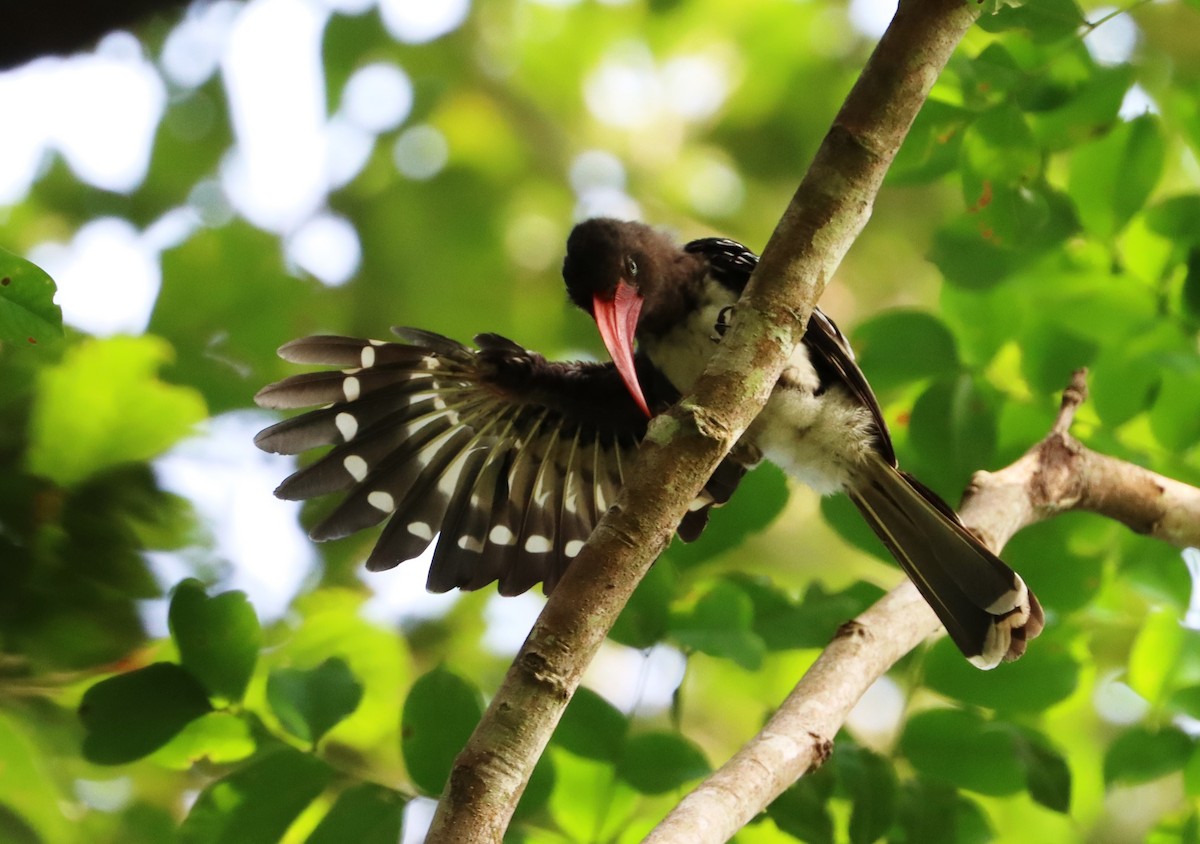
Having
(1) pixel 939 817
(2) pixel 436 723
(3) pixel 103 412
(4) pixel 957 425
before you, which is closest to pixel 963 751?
(1) pixel 939 817

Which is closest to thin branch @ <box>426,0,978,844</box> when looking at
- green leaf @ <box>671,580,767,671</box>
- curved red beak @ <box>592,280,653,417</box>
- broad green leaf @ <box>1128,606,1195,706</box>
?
green leaf @ <box>671,580,767,671</box>

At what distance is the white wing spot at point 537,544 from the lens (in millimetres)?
2689

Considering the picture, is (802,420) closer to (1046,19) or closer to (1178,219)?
(1178,219)

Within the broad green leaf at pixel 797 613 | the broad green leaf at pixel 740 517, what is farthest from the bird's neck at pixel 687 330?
the broad green leaf at pixel 797 613

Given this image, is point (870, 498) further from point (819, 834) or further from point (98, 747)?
point (98, 747)

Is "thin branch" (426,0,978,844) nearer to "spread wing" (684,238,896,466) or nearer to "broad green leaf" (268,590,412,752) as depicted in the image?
"spread wing" (684,238,896,466)

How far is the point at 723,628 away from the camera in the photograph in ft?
6.29

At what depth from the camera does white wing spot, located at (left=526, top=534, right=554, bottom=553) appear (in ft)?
8.82

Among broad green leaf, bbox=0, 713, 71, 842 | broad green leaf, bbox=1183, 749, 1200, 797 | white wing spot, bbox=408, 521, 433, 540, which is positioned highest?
broad green leaf, bbox=1183, 749, 1200, 797

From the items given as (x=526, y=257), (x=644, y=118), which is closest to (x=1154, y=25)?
(x=644, y=118)

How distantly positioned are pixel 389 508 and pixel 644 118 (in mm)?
2611

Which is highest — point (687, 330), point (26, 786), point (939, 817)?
point (687, 330)

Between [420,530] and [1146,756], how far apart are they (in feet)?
4.71

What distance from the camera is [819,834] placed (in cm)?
185
